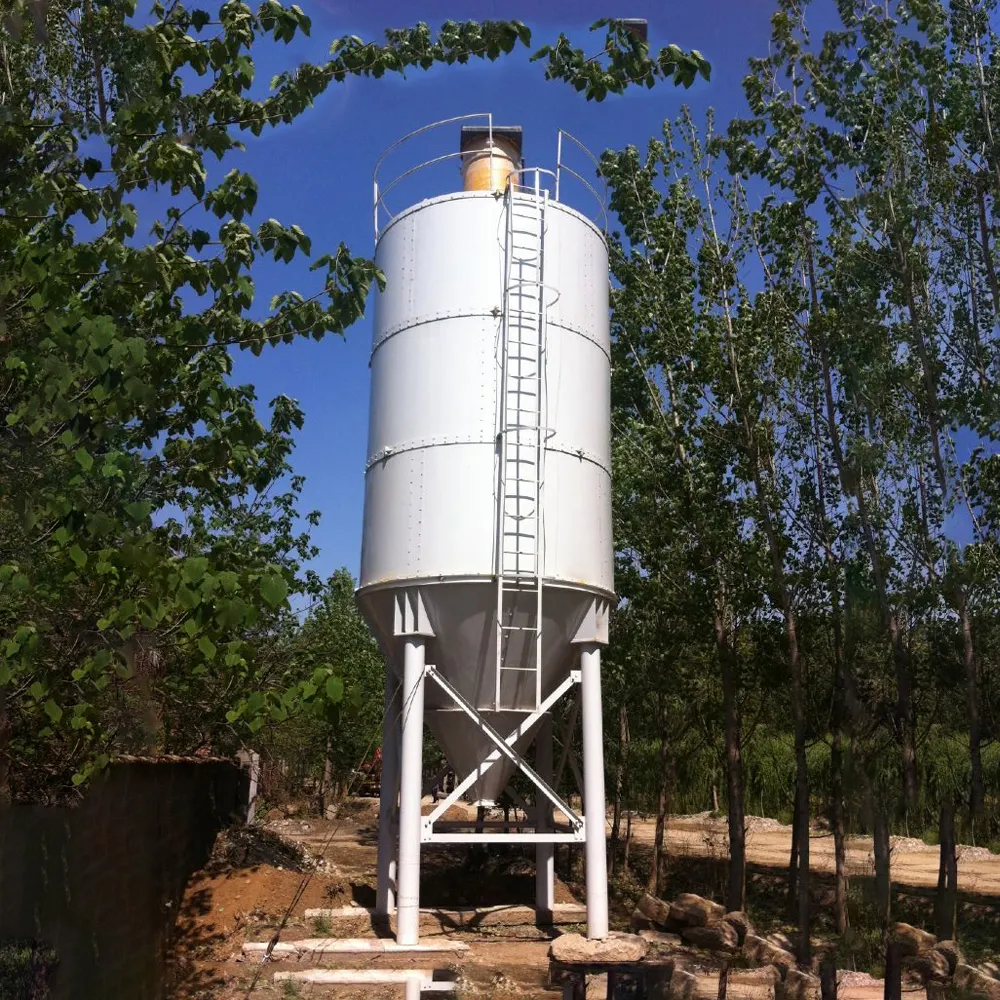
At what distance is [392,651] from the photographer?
557 inches

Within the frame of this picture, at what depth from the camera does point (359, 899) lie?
16703mm

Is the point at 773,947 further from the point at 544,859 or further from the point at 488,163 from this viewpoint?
the point at 488,163

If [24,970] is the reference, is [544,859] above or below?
below

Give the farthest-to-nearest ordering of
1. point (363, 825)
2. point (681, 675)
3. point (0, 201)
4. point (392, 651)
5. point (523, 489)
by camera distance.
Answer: point (363, 825), point (681, 675), point (392, 651), point (523, 489), point (0, 201)

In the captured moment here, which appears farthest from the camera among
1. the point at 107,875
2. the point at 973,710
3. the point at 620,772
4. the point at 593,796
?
the point at 620,772

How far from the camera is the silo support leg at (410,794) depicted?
12484 millimetres

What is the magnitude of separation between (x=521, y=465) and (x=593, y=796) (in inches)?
173

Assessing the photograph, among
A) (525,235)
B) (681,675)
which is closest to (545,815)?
(681,675)

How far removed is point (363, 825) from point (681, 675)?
55.6 ft

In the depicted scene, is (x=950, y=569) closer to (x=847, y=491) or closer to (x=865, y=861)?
(x=847, y=491)

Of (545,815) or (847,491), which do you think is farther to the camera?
(847,491)

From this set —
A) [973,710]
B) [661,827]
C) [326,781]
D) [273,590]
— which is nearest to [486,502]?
[273,590]

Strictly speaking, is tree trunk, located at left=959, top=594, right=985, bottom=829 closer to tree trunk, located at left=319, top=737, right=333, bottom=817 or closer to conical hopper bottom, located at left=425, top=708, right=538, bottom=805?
conical hopper bottom, located at left=425, top=708, right=538, bottom=805

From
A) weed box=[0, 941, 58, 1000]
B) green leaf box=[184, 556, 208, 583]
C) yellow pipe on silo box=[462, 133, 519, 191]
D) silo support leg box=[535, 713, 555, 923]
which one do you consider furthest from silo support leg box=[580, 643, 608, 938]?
green leaf box=[184, 556, 208, 583]
